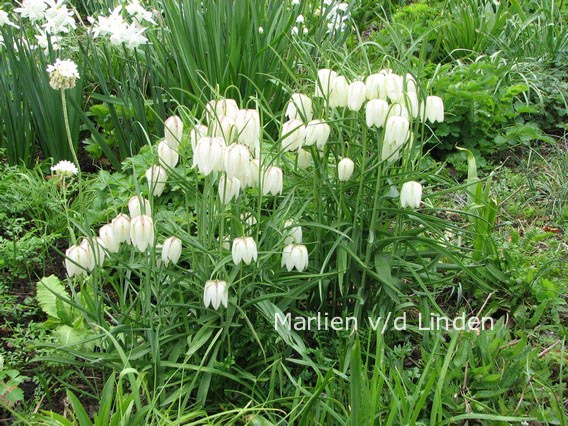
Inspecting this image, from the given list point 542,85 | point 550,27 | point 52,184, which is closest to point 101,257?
point 52,184

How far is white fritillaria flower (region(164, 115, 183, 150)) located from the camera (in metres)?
2.19

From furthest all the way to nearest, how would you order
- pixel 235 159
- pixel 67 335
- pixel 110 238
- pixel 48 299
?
pixel 48 299
pixel 67 335
pixel 110 238
pixel 235 159

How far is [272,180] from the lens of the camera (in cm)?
222

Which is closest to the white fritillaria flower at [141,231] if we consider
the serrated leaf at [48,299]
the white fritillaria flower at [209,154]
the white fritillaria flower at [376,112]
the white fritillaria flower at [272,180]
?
the white fritillaria flower at [209,154]

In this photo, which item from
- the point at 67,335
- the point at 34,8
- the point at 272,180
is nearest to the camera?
the point at 272,180

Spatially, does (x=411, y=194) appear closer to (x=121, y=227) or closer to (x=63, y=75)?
(x=121, y=227)

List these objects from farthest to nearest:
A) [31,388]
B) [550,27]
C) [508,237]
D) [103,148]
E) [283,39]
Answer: [550,27], [283,39], [103,148], [508,237], [31,388]

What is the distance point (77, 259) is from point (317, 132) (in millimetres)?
825

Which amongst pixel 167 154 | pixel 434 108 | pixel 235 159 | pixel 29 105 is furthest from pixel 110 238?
pixel 29 105

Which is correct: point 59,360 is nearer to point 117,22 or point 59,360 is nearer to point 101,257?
point 101,257

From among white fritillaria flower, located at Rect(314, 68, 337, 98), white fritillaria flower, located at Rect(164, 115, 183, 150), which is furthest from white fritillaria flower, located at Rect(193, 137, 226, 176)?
white fritillaria flower, located at Rect(314, 68, 337, 98)

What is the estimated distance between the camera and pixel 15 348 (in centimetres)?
276

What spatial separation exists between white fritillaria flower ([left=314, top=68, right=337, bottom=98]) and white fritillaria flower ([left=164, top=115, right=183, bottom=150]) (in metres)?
0.45

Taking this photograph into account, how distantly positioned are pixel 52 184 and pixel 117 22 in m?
0.83
